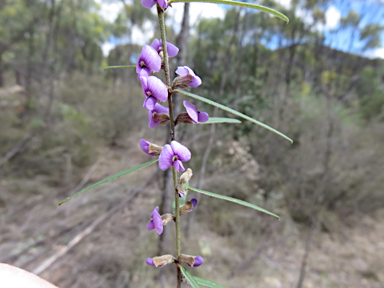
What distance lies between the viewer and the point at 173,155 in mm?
506

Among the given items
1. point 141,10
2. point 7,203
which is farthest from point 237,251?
point 141,10

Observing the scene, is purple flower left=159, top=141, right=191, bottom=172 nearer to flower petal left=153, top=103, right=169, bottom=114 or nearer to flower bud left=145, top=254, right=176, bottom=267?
flower petal left=153, top=103, right=169, bottom=114

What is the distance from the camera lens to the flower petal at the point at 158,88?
481 mm

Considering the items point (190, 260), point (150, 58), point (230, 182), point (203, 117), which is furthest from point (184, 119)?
point (230, 182)

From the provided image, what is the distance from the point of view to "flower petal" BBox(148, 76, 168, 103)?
481 mm

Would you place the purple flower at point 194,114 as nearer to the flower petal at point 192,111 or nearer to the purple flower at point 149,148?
the flower petal at point 192,111

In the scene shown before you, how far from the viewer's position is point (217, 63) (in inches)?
206

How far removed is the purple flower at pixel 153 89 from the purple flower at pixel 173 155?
103 mm

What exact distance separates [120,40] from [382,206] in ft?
50.9

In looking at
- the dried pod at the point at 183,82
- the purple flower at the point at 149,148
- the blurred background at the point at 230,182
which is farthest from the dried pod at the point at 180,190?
the blurred background at the point at 230,182

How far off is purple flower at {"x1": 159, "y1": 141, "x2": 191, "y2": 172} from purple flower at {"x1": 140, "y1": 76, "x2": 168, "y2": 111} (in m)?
0.10

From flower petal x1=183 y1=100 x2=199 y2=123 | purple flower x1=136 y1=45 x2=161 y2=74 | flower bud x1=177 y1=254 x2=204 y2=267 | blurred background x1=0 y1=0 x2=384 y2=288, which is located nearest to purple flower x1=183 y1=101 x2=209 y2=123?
flower petal x1=183 y1=100 x2=199 y2=123

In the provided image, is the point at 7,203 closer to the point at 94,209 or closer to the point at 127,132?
the point at 94,209

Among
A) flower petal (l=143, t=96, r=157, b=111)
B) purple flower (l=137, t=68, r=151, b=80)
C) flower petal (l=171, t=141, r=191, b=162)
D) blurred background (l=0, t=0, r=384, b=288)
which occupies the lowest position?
blurred background (l=0, t=0, r=384, b=288)
